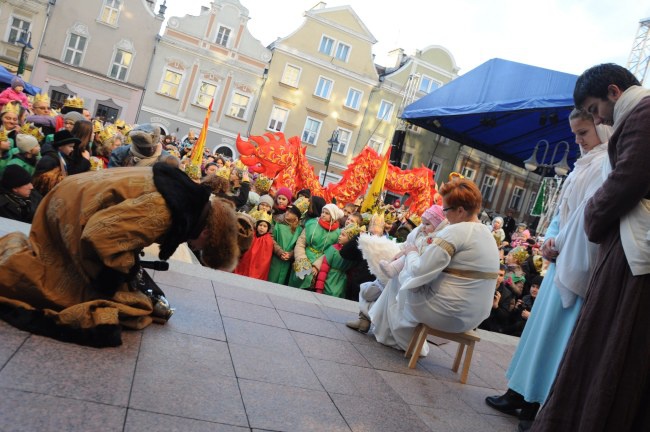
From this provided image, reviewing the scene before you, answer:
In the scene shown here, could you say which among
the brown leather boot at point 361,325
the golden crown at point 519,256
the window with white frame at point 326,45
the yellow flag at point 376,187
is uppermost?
the window with white frame at point 326,45

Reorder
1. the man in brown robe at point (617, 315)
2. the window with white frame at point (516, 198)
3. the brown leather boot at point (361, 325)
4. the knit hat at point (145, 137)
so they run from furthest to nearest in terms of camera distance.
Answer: the window with white frame at point (516, 198), the knit hat at point (145, 137), the brown leather boot at point (361, 325), the man in brown robe at point (617, 315)

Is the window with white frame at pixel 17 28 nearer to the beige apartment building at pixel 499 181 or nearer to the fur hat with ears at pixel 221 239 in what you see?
the beige apartment building at pixel 499 181

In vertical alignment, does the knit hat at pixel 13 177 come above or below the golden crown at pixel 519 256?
below

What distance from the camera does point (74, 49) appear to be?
30.5 meters

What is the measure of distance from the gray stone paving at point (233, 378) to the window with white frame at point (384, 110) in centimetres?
3177

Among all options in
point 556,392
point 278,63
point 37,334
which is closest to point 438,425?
point 556,392

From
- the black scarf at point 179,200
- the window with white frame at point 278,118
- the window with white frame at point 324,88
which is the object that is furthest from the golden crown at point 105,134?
the window with white frame at point 324,88

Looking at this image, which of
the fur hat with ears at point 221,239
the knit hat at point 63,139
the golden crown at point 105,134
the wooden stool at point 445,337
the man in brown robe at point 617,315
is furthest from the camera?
the golden crown at point 105,134

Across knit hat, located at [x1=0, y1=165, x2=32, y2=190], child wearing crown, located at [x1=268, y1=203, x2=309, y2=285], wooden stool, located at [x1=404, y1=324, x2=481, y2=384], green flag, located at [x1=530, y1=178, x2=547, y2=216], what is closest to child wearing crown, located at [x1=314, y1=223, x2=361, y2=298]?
child wearing crown, located at [x1=268, y1=203, x2=309, y2=285]

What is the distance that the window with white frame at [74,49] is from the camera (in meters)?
30.3

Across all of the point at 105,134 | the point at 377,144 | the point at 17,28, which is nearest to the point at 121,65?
the point at 17,28

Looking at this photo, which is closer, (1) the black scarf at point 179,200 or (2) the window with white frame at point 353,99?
(1) the black scarf at point 179,200

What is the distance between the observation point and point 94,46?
30812 millimetres

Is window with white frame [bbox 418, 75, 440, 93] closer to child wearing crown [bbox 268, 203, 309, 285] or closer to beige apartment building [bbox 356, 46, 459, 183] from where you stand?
beige apartment building [bbox 356, 46, 459, 183]
